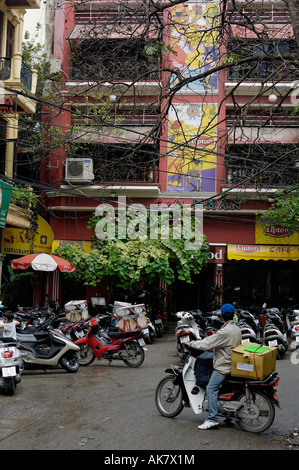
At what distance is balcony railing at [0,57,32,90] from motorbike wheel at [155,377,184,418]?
1231 cm

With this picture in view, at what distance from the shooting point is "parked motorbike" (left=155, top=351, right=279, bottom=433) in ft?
20.6

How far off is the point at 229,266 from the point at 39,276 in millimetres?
8481

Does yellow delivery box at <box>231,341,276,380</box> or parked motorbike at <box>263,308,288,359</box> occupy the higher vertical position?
yellow delivery box at <box>231,341,276,380</box>

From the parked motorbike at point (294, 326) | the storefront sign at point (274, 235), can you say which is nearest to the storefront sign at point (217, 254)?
the storefront sign at point (274, 235)

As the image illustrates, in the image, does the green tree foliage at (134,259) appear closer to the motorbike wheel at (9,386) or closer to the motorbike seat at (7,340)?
the motorbike seat at (7,340)

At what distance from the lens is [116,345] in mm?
11477

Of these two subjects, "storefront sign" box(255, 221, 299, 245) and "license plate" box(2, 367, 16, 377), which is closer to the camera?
"license plate" box(2, 367, 16, 377)

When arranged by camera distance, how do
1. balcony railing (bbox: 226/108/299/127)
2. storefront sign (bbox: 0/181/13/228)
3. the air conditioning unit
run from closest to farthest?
balcony railing (bbox: 226/108/299/127) < storefront sign (bbox: 0/181/13/228) < the air conditioning unit

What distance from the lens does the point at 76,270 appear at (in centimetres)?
Result: 1831

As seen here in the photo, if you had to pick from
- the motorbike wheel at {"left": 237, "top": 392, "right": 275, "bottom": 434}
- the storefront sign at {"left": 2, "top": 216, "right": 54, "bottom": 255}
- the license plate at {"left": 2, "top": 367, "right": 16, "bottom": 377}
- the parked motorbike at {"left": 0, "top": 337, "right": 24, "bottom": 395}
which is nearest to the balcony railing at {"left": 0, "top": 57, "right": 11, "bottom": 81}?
the storefront sign at {"left": 2, "top": 216, "right": 54, "bottom": 255}

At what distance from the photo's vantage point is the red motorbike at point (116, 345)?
11.5 m

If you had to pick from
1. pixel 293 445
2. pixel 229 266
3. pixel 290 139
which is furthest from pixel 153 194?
pixel 293 445

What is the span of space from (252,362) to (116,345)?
18.7ft

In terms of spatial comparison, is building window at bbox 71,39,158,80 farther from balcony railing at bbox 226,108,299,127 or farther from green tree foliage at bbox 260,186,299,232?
green tree foliage at bbox 260,186,299,232
